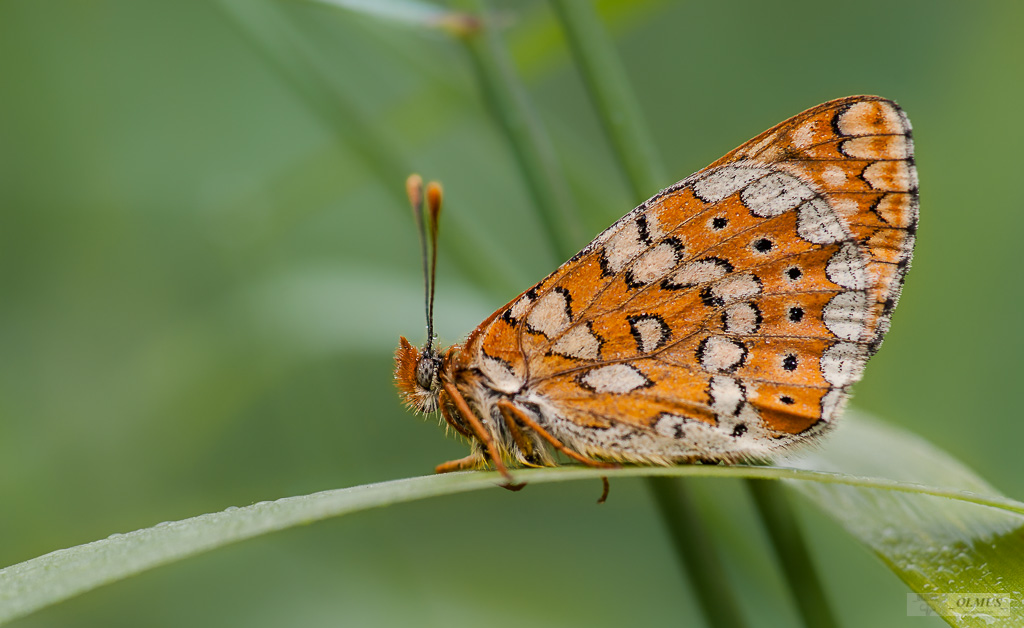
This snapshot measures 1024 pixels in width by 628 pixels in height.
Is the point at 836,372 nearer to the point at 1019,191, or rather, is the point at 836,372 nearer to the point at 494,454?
the point at 494,454

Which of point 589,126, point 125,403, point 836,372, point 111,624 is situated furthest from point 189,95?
point 836,372

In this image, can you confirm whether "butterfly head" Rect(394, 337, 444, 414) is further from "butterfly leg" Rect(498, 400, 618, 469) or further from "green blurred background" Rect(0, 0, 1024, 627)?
"green blurred background" Rect(0, 0, 1024, 627)

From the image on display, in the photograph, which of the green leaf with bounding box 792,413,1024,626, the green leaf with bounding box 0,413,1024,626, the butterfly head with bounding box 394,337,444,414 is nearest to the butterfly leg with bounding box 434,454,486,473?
the butterfly head with bounding box 394,337,444,414

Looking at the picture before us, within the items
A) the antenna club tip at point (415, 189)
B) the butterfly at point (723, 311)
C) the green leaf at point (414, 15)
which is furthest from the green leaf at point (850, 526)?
the green leaf at point (414, 15)

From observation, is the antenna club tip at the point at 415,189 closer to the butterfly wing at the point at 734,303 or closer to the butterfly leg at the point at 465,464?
the butterfly wing at the point at 734,303

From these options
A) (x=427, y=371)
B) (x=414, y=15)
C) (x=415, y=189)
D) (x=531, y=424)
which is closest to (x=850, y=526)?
(x=531, y=424)

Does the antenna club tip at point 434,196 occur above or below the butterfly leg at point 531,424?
above
